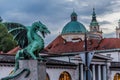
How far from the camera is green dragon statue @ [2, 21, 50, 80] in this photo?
90.8 feet

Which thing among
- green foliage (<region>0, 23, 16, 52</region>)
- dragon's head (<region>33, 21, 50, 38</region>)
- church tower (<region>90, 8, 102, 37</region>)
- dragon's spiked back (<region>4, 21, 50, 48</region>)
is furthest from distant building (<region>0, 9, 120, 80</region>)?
church tower (<region>90, 8, 102, 37</region>)

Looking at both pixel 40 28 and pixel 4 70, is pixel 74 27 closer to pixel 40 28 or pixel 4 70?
pixel 4 70

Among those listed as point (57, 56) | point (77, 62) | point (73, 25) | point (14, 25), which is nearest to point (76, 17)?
point (73, 25)

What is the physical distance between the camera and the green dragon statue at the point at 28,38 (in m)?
27.7

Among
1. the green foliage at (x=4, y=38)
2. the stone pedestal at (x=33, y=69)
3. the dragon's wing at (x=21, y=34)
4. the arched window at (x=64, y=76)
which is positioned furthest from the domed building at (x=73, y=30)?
the stone pedestal at (x=33, y=69)

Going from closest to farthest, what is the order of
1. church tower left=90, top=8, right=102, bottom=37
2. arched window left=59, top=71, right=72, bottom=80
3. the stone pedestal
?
the stone pedestal < arched window left=59, top=71, right=72, bottom=80 < church tower left=90, top=8, right=102, bottom=37

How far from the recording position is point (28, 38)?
2839 cm

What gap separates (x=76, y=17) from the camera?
456 feet

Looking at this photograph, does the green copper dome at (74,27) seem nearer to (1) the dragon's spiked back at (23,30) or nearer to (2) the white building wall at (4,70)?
(2) the white building wall at (4,70)

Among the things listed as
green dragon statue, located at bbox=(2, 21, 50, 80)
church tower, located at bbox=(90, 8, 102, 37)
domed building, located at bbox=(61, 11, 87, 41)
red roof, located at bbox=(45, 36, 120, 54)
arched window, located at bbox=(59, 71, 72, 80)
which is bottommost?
arched window, located at bbox=(59, 71, 72, 80)

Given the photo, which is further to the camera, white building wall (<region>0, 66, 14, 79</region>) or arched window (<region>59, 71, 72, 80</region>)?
arched window (<region>59, 71, 72, 80</region>)

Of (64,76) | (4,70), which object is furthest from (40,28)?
(64,76)

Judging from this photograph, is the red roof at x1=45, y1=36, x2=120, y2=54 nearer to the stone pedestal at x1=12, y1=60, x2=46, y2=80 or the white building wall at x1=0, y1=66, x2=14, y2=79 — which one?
the white building wall at x1=0, y1=66, x2=14, y2=79

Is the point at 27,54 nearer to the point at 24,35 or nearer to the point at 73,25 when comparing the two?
the point at 24,35
